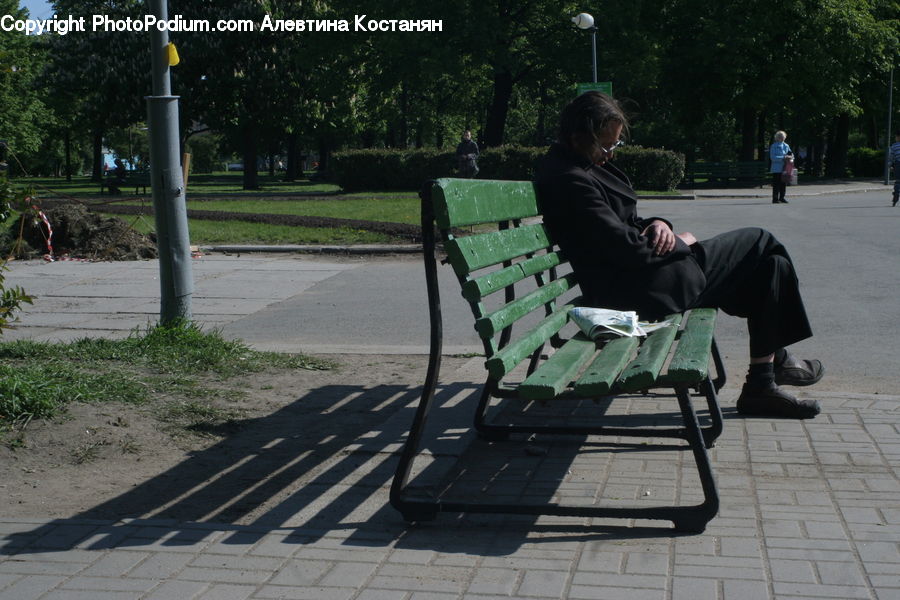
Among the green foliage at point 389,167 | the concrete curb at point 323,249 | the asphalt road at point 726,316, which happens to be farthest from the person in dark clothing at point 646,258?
the green foliage at point 389,167

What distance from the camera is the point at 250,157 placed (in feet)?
148

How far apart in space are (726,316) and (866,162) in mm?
45623

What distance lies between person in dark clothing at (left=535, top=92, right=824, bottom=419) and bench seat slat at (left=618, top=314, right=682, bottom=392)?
1.21 feet

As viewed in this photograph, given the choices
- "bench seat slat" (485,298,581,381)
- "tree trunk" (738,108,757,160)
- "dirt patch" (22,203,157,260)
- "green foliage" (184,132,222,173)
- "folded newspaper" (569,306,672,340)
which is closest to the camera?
"bench seat slat" (485,298,581,381)

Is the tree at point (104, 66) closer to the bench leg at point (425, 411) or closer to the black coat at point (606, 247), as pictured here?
the black coat at point (606, 247)

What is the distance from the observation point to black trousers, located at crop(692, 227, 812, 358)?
489 centimetres

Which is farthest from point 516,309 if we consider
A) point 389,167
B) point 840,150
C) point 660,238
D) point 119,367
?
point 840,150

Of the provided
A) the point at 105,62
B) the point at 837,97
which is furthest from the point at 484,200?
the point at 837,97

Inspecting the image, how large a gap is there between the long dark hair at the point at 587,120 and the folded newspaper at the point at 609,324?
73 centimetres

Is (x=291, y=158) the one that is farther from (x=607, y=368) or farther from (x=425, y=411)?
(x=607, y=368)

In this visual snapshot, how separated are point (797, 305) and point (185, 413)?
2976mm

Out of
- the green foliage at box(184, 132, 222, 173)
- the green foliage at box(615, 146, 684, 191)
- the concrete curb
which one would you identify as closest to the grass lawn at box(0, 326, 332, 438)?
the concrete curb

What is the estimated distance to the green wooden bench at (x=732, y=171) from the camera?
40.1m

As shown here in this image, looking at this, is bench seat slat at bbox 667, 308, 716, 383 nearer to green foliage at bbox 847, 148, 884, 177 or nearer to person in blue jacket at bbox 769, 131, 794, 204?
person in blue jacket at bbox 769, 131, 794, 204
